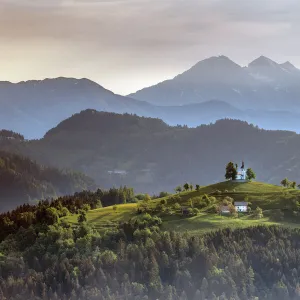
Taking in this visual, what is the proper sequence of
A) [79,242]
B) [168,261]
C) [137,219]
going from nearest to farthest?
[168,261] → [79,242] → [137,219]

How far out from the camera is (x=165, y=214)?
427 feet

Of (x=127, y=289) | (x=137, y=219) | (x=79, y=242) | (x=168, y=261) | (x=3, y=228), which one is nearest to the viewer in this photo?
(x=127, y=289)

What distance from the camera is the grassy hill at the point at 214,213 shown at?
120481 mm

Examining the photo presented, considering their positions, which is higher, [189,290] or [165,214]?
[165,214]

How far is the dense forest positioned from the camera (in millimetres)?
93562

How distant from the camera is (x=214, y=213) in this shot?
421ft

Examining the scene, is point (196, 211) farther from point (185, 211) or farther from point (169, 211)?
point (169, 211)

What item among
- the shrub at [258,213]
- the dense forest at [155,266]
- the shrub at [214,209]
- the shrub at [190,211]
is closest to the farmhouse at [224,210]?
the shrub at [214,209]

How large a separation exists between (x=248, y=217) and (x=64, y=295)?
4256 centimetres

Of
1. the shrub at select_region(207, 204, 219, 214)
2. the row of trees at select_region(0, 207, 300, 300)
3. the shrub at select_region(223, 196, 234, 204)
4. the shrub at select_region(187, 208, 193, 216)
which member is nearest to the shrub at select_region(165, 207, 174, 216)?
the shrub at select_region(187, 208, 193, 216)

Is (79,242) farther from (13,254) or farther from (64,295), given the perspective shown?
(64,295)

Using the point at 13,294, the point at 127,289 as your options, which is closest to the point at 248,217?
the point at 127,289

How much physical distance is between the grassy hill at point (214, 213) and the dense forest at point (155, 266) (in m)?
7.40

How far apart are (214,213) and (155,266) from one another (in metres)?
32.4
